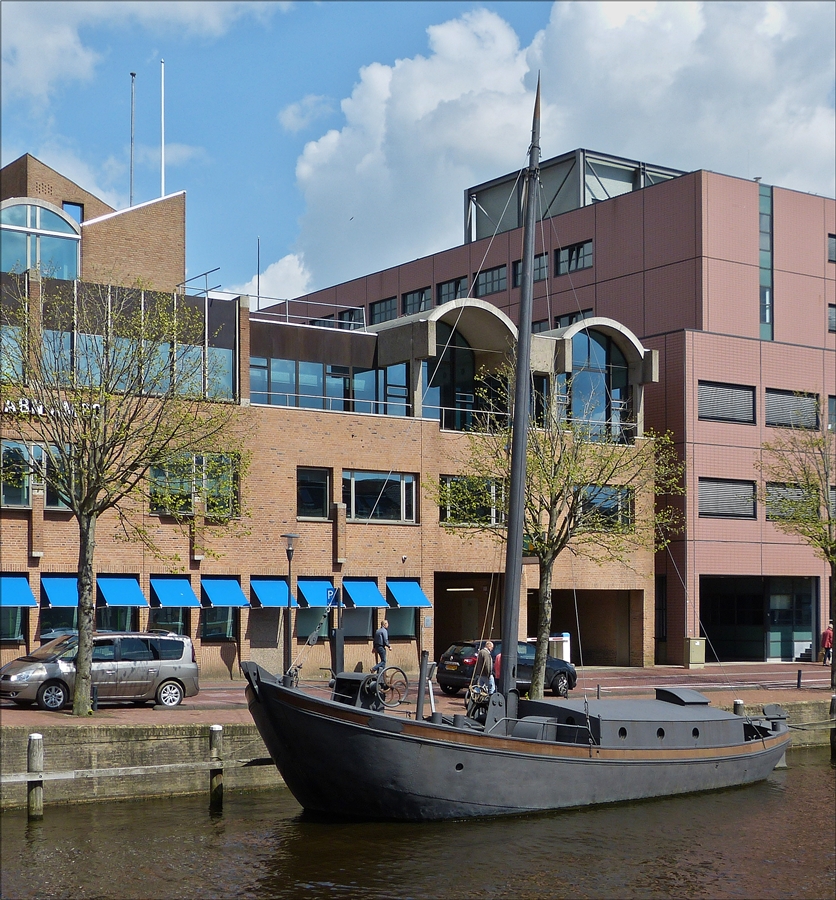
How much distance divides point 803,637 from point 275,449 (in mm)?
27901

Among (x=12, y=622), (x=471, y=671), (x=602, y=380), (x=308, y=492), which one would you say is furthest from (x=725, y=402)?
(x=12, y=622)

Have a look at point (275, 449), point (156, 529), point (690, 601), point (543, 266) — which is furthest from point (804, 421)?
point (156, 529)

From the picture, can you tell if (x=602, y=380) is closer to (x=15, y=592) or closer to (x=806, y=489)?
(x=806, y=489)

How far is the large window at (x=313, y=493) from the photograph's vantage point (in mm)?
42688

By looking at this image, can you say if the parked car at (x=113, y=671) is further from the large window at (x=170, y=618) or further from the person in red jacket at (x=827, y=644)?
the person in red jacket at (x=827, y=644)

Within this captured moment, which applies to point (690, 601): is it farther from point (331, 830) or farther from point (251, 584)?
point (331, 830)

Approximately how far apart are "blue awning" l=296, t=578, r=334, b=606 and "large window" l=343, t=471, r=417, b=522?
256 cm

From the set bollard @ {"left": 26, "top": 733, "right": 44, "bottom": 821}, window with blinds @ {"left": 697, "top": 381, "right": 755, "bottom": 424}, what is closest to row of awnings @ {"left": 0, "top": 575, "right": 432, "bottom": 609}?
bollard @ {"left": 26, "top": 733, "right": 44, "bottom": 821}

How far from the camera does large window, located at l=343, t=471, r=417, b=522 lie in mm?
43656

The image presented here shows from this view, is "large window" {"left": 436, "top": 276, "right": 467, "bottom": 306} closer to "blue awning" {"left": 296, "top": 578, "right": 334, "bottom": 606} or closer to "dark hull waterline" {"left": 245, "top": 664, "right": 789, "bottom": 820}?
"blue awning" {"left": 296, "top": 578, "right": 334, "bottom": 606}

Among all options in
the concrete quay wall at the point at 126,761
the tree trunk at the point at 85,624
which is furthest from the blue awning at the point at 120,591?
the concrete quay wall at the point at 126,761

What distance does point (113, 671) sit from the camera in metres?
29.4

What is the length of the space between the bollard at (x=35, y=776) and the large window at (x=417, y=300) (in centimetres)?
5174

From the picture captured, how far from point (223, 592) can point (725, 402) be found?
24181 millimetres
